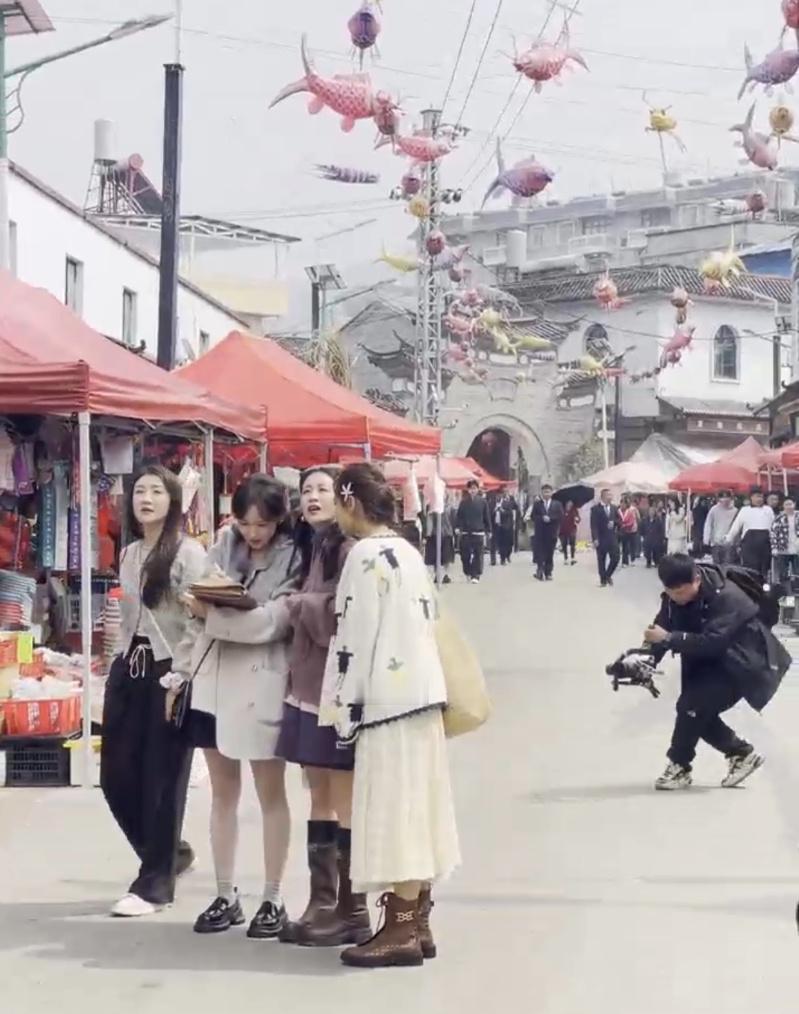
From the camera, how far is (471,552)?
3325 cm

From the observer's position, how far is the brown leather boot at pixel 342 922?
20.5 feet

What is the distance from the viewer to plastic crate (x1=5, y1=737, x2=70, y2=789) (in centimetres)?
954

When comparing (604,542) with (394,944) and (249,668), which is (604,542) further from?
(394,944)

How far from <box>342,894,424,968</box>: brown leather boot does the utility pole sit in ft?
41.7

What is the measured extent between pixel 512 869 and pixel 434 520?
82.8 feet

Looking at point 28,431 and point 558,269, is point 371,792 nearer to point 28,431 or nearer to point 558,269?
point 28,431

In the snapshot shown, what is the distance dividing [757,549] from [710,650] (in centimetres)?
1490

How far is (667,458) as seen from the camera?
1998 inches

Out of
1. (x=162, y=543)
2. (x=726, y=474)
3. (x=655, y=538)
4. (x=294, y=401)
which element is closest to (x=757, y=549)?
(x=294, y=401)

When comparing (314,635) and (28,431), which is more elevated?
(28,431)

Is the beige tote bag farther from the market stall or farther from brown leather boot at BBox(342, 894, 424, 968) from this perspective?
the market stall

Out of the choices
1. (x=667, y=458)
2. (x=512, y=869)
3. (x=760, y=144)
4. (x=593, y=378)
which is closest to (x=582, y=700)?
(x=760, y=144)

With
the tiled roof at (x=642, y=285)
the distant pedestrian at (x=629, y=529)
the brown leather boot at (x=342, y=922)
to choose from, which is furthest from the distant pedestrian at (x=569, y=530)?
the brown leather boot at (x=342, y=922)

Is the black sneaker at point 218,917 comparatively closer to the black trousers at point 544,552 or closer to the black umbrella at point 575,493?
the black trousers at point 544,552
